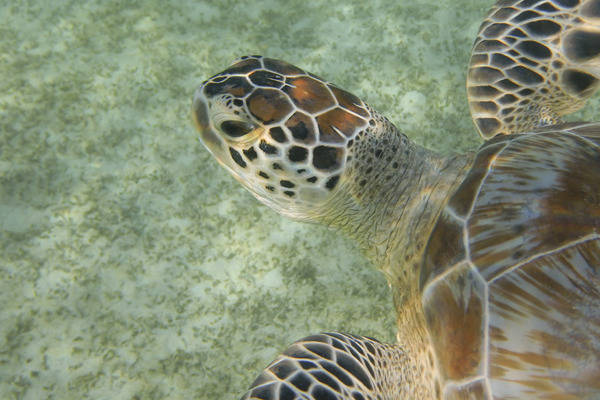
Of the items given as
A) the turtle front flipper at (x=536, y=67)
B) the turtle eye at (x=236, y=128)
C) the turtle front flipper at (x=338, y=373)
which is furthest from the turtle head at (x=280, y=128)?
the turtle front flipper at (x=536, y=67)

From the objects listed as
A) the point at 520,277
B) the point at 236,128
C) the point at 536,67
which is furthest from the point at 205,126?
the point at 536,67

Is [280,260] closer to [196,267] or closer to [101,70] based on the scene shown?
[196,267]

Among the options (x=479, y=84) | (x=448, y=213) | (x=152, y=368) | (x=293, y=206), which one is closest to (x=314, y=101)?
(x=293, y=206)

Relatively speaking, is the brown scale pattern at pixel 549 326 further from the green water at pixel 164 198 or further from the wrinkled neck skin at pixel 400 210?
the green water at pixel 164 198

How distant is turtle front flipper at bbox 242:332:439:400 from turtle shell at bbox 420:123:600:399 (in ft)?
0.76

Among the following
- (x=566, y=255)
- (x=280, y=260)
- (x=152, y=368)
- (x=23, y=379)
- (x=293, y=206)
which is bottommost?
(x=23, y=379)

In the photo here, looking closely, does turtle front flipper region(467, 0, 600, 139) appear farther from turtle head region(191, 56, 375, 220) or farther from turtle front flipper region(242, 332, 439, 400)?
turtle front flipper region(242, 332, 439, 400)

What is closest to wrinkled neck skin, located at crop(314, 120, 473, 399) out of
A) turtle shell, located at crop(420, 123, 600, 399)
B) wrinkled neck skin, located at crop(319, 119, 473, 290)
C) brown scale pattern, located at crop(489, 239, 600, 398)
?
wrinkled neck skin, located at crop(319, 119, 473, 290)

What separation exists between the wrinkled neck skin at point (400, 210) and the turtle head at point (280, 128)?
8cm

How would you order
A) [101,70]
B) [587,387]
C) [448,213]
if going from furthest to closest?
[101,70] → [448,213] → [587,387]

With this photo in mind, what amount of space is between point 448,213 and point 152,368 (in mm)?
1382

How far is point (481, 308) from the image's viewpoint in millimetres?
973

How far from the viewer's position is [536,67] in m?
1.75

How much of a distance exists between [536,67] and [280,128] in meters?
1.26
